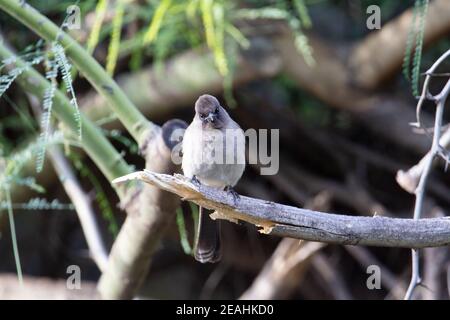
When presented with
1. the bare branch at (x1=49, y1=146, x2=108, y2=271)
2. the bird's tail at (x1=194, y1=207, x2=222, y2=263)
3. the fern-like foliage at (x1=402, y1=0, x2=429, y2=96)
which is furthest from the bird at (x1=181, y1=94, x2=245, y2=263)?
the bare branch at (x1=49, y1=146, x2=108, y2=271)

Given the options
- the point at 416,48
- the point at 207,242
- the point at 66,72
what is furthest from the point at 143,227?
the point at 416,48

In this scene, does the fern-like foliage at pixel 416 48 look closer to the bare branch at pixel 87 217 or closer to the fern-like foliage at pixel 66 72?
the fern-like foliage at pixel 66 72

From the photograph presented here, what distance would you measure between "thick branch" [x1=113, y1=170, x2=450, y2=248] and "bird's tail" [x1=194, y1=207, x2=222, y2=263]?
2.13ft

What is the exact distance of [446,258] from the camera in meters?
3.29

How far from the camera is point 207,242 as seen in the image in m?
2.42

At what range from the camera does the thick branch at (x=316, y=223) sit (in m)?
1.70

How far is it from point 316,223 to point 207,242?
0.79 meters

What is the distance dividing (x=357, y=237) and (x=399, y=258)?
2.47 meters

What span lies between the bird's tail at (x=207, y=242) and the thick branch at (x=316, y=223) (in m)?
0.65

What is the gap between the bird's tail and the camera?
2.41 metres

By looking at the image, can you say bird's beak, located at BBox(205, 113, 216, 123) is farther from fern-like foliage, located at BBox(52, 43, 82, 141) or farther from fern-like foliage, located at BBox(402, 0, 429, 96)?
fern-like foliage, located at BBox(402, 0, 429, 96)

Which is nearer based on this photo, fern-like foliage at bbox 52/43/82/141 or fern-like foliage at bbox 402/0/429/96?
fern-like foliage at bbox 52/43/82/141
